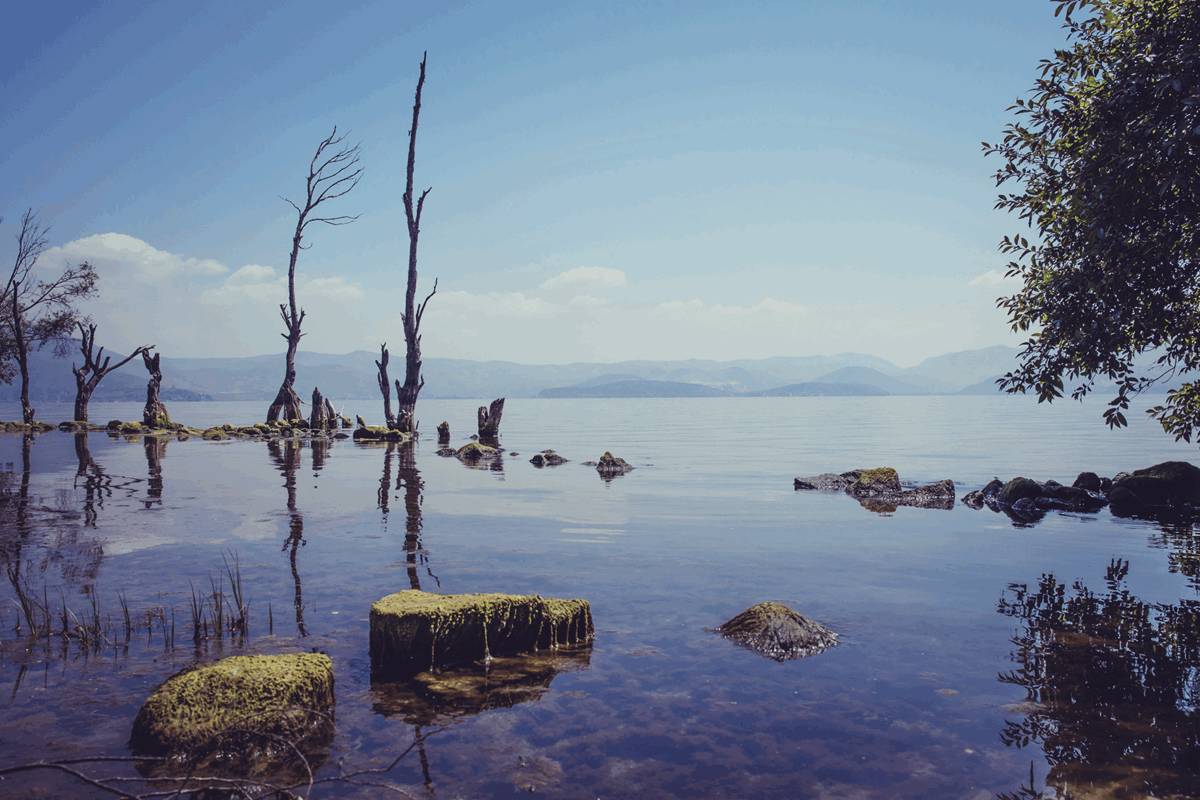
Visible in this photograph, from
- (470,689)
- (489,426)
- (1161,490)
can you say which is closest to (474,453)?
(489,426)

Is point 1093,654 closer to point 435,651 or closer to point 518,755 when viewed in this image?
point 518,755

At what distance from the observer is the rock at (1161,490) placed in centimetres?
2066

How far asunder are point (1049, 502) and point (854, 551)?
10.3 m

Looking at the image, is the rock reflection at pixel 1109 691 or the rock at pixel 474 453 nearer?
the rock reflection at pixel 1109 691

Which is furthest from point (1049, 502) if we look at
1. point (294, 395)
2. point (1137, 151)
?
point (294, 395)

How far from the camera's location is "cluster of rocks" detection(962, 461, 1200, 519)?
20.4 meters

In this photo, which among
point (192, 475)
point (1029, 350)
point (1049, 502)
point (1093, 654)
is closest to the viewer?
point (1093, 654)

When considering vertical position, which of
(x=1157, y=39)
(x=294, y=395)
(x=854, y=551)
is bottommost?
(x=854, y=551)

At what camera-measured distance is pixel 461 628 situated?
7387 mm

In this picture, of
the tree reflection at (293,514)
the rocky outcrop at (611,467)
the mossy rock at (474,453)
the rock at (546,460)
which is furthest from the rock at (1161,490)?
the mossy rock at (474,453)

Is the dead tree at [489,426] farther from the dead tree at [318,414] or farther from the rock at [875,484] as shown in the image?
the rock at [875,484]

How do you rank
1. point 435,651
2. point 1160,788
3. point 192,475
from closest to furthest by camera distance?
point 1160,788 → point 435,651 → point 192,475

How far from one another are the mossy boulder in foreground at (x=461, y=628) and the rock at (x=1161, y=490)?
19457 mm

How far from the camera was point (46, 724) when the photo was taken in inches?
225
